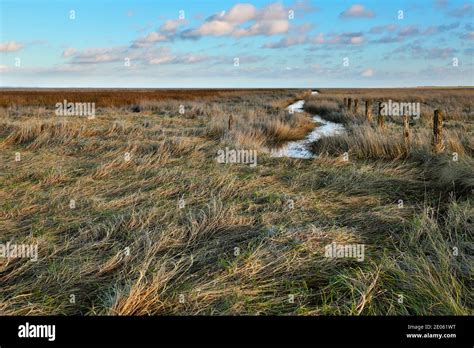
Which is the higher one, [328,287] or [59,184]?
[59,184]

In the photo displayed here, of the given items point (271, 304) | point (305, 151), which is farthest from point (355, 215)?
point (305, 151)

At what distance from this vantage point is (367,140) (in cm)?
877

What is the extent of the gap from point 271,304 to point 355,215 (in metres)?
2.14

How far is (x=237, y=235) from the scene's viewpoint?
4012 mm

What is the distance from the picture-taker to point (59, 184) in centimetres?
609

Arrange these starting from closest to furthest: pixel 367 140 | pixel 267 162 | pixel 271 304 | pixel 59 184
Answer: pixel 271 304 → pixel 59 184 → pixel 267 162 → pixel 367 140

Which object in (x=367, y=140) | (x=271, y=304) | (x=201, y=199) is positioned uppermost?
A: (x=367, y=140)

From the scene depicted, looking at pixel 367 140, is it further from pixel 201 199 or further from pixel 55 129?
pixel 55 129

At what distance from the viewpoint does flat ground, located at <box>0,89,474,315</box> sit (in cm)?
286

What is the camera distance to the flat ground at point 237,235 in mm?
2855

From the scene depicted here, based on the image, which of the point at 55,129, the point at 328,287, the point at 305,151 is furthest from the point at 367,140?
the point at 55,129
